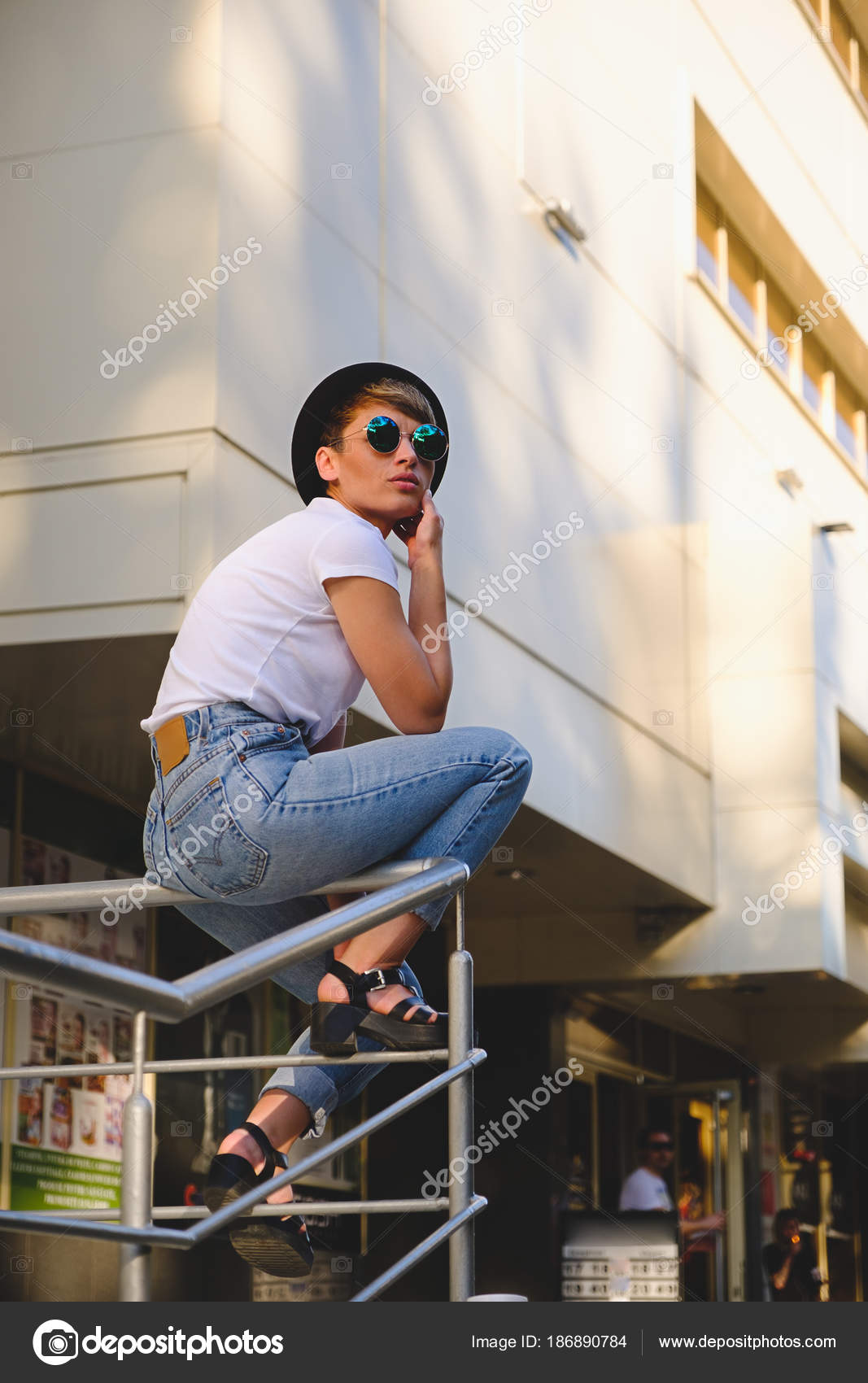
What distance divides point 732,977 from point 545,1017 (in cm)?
143

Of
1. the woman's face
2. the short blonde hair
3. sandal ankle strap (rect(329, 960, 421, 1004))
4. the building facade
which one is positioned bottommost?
sandal ankle strap (rect(329, 960, 421, 1004))

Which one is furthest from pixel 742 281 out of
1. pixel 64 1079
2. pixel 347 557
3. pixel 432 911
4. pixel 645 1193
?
pixel 432 911

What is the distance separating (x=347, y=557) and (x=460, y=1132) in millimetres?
1076

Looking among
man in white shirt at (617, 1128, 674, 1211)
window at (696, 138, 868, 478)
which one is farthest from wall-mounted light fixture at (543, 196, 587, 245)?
man in white shirt at (617, 1128, 674, 1211)

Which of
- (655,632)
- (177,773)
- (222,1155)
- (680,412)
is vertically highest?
(680,412)

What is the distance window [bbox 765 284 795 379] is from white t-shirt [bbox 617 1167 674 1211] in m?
7.12

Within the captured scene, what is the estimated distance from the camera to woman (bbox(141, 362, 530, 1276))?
315 centimetres

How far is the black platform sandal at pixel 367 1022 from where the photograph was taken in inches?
121

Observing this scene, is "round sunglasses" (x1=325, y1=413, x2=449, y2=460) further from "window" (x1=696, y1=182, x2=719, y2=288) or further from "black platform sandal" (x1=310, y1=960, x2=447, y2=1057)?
"window" (x1=696, y1=182, x2=719, y2=288)

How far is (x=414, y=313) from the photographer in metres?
8.48

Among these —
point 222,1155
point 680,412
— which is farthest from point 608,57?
point 222,1155

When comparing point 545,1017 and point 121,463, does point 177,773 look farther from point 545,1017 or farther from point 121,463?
point 545,1017

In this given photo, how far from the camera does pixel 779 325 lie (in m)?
16.1

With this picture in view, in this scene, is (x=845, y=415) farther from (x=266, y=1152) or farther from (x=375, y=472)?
(x=266, y=1152)
